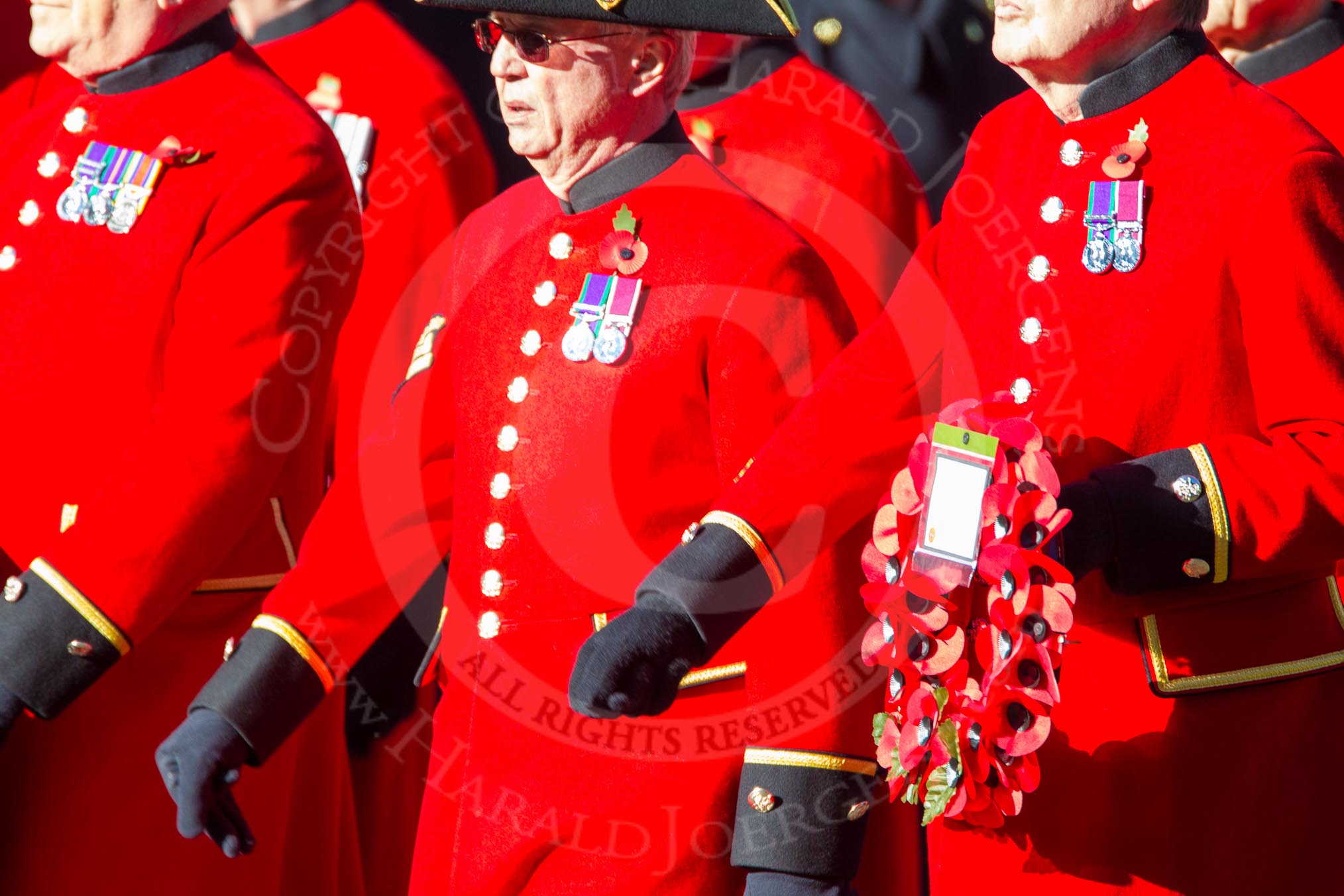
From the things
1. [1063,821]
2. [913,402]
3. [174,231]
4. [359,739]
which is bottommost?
[359,739]

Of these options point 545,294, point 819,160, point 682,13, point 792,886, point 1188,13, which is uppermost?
point 682,13

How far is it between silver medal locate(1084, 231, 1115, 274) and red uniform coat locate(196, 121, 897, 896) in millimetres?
422

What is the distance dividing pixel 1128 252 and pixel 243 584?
158cm

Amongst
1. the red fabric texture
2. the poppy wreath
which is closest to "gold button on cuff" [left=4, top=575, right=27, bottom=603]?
the red fabric texture

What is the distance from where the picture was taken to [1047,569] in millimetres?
2107

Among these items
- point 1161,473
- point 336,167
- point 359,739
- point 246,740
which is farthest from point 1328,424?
point 359,739

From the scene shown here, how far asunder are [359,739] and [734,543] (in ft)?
4.57

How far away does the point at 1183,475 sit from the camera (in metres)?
2.16

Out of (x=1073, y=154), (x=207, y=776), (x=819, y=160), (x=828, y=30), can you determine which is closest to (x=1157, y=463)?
(x=1073, y=154)

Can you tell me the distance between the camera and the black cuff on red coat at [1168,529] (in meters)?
2.14

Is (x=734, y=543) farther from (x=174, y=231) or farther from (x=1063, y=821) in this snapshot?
(x=174, y=231)

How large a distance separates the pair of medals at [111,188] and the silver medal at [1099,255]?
5.23 ft

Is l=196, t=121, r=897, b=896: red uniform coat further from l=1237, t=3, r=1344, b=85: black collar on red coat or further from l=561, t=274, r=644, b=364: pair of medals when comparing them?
l=1237, t=3, r=1344, b=85: black collar on red coat

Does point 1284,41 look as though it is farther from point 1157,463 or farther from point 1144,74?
point 1157,463
